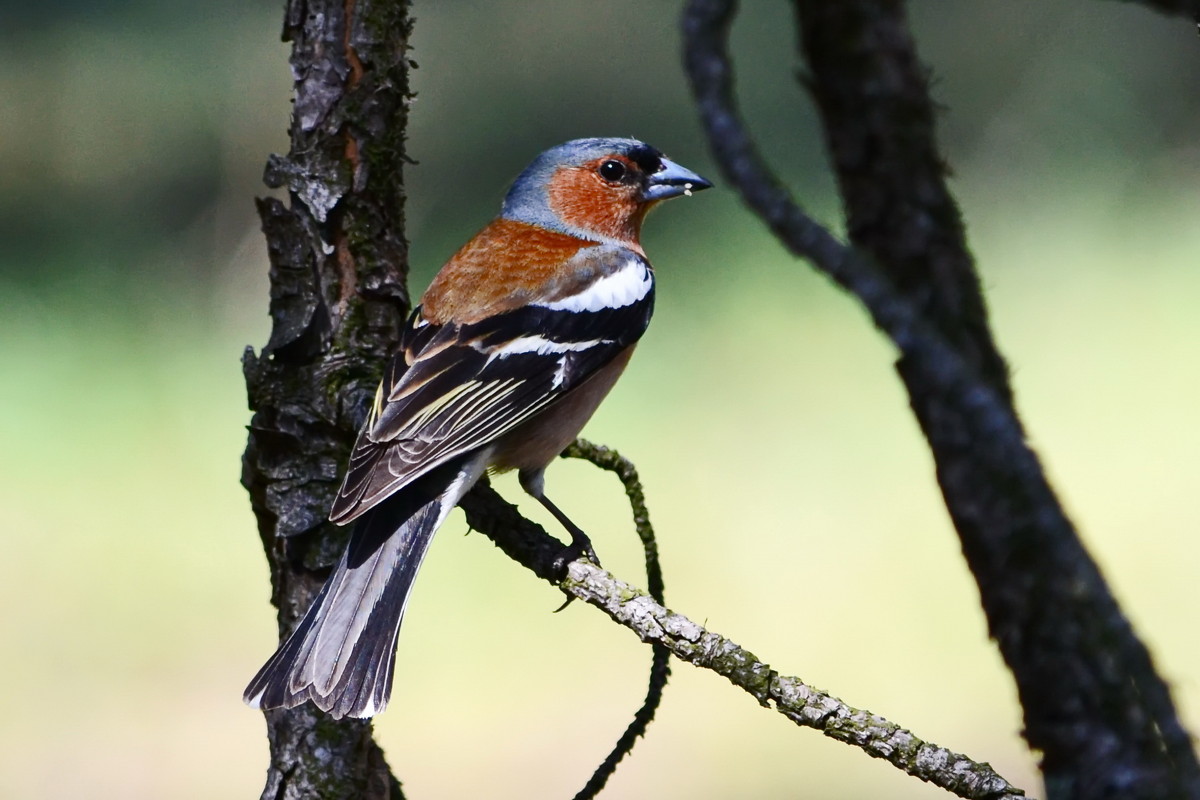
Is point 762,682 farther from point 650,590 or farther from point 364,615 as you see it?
point 364,615

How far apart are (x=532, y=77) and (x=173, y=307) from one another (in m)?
2.89

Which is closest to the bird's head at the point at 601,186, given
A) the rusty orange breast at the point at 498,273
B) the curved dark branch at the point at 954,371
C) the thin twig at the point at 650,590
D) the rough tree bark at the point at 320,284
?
the rusty orange breast at the point at 498,273

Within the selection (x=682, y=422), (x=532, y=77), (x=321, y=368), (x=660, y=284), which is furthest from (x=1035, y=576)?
(x=532, y=77)

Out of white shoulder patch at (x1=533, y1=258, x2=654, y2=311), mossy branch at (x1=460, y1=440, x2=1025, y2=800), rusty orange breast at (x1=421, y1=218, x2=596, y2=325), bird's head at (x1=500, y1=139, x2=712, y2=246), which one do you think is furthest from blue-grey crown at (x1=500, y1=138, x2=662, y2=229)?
mossy branch at (x1=460, y1=440, x2=1025, y2=800)

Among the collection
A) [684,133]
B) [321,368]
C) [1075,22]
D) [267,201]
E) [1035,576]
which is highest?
[1075,22]

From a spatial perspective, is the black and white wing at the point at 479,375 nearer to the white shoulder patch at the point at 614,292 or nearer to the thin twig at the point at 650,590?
the white shoulder patch at the point at 614,292

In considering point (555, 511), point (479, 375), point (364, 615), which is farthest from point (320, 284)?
point (555, 511)

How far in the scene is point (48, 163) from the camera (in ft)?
29.2

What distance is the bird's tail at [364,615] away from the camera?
102 inches

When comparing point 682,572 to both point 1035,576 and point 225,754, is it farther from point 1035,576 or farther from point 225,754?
point 1035,576

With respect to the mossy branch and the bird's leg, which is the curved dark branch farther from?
the bird's leg

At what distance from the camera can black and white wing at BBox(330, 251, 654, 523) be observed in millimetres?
2904

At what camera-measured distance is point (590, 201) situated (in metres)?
4.26

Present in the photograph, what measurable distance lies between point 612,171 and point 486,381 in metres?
1.18
